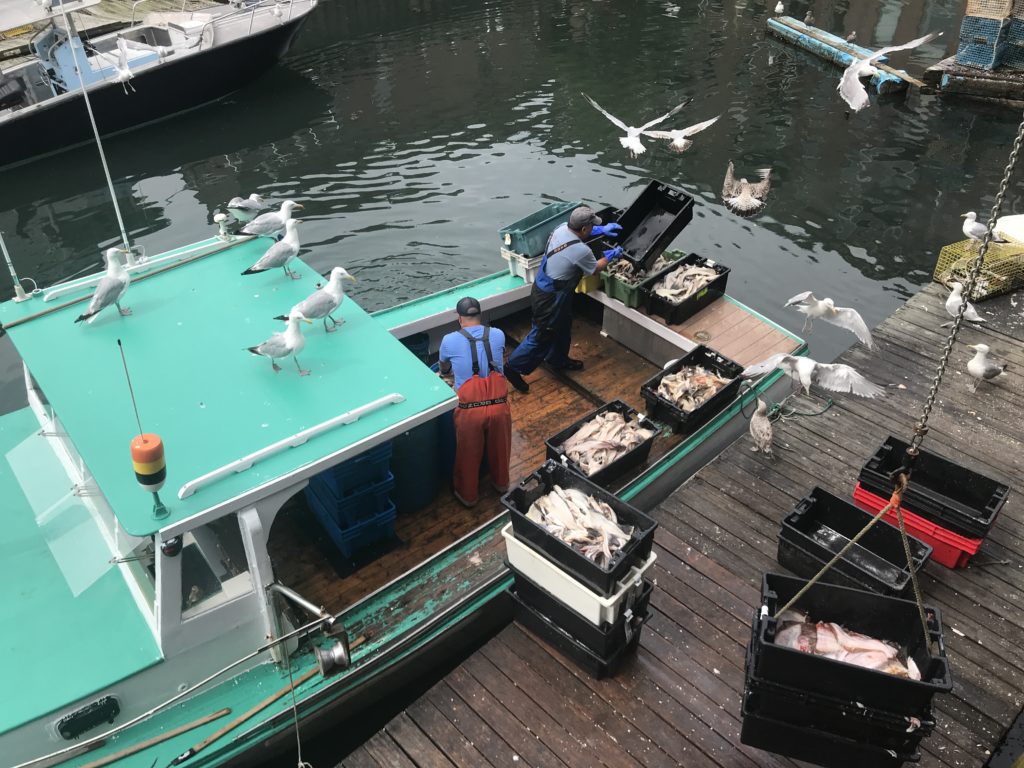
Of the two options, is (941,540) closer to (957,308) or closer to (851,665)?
(851,665)

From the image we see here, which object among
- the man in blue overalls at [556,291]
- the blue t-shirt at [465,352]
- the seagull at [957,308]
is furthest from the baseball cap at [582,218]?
the seagull at [957,308]

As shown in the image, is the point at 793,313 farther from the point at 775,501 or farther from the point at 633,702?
the point at 633,702

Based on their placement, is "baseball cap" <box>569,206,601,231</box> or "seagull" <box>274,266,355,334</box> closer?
"seagull" <box>274,266,355,334</box>

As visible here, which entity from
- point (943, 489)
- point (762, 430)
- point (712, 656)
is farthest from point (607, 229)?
point (712, 656)

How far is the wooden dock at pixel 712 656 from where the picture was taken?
487 cm

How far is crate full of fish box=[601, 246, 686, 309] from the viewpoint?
8406 mm

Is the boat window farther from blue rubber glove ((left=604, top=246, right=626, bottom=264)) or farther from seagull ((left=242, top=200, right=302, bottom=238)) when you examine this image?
blue rubber glove ((left=604, top=246, right=626, bottom=264))

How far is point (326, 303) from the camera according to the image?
565 cm

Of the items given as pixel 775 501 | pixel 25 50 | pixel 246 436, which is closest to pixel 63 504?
pixel 246 436

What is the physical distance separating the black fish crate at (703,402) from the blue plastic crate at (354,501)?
2.65 m

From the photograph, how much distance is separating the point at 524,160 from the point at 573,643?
13179 millimetres

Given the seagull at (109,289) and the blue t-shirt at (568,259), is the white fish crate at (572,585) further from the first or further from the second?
the seagull at (109,289)

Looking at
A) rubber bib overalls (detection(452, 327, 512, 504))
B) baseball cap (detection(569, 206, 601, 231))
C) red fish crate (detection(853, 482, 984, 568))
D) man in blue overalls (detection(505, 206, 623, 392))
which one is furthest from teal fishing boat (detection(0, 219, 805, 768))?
baseball cap (detection(569, 206, 601, 231))

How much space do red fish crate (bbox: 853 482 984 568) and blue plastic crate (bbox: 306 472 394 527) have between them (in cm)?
383
